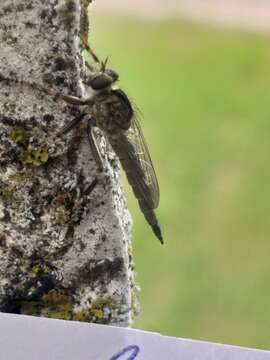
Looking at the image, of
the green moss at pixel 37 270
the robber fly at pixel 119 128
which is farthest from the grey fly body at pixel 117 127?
the green moss at pixel 37 270

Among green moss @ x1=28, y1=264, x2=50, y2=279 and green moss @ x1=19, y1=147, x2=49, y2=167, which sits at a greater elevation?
green moss @ x1=19, y1=147, x2=49, y2=167

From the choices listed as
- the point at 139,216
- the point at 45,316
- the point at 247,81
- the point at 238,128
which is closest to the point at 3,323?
the point at 45,316

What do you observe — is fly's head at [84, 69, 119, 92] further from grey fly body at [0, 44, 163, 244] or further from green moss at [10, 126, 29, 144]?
green moss at [10, 126, 29, 144]

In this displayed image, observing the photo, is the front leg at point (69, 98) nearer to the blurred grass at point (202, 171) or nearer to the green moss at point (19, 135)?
the green moss at point (19, 135)

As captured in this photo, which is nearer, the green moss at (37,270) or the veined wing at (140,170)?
the green moss at (37,270)

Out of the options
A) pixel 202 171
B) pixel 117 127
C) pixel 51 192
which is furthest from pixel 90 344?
pixel 202 171

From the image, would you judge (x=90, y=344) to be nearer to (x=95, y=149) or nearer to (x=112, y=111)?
(x=95, y=149)

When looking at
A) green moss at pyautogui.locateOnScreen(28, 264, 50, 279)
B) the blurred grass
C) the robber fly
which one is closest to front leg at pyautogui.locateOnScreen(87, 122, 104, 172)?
the robber fly
